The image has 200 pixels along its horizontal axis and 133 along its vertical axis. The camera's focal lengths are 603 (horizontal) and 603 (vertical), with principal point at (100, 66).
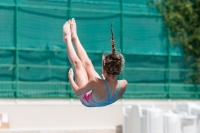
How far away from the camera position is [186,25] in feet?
59.4

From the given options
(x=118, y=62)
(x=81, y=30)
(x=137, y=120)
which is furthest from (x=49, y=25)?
(x=118, y=62)

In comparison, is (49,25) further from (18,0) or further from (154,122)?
(154,122)

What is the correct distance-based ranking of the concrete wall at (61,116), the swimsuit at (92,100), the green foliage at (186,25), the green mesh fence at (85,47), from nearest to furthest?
the swimsuit at (92,100)
the concrete wall at (61,116)
the green mesh fence at (85,47)
the green foliage at (186,25)

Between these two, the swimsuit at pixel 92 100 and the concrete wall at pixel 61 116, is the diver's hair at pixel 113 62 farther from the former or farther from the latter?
the concrete wall at pixel 61 116

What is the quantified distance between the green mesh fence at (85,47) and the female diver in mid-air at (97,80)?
6.83 metres

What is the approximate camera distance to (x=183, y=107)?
45.7 ft

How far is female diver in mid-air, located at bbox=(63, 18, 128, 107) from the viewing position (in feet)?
25.9

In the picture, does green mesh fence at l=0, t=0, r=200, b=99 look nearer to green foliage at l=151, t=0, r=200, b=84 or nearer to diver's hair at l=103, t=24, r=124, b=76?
green foliage at l=151, t=0, r=200, b=84

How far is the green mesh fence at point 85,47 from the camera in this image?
1584 cm

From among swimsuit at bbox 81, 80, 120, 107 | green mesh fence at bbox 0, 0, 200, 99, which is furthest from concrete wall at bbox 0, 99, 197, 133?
swimsuit at bbox 81, 80, 120, 107

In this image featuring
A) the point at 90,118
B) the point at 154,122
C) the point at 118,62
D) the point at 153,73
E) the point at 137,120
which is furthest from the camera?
the point at 153,73

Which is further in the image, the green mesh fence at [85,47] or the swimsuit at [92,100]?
the green mesh fence at [85,47]

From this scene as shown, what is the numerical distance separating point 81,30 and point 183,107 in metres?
4.15

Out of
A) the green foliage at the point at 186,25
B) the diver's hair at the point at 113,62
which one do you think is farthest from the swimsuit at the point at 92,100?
the green foliage at the point at 186,25
